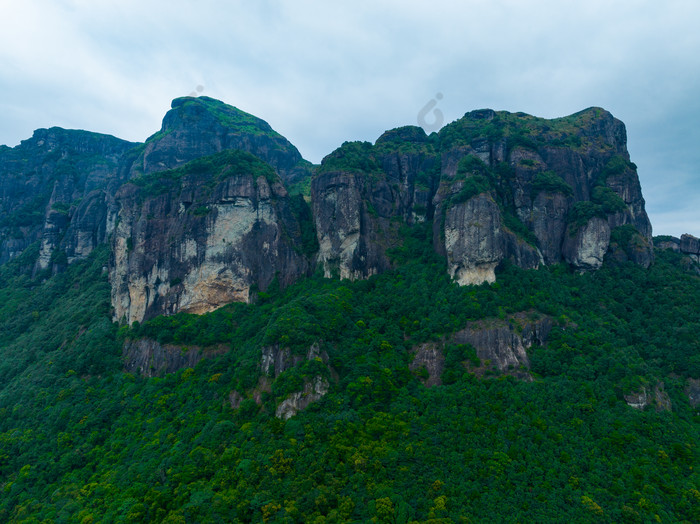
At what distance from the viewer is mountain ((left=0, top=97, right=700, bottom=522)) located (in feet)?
101

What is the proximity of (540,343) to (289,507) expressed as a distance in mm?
33328

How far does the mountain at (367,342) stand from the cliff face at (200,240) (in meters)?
0.36

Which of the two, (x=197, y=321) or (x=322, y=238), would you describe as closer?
(x=197, y=321)

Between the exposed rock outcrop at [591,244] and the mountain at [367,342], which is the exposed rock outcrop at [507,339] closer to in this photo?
the mountain at [367,342]

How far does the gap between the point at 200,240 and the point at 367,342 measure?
31.7m

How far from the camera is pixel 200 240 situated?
58.8m

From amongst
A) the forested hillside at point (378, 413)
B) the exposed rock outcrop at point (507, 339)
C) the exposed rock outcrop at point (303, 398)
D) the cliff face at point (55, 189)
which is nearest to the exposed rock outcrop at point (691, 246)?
the forested hillside at point (378, 413)

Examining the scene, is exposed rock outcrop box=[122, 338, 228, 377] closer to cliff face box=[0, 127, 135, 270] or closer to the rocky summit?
the rocky summit

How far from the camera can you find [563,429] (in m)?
34.7

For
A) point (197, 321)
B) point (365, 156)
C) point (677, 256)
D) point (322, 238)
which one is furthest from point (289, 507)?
point (677, 256)

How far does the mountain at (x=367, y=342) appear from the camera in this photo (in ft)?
101

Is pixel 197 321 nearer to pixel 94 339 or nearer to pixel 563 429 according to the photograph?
pixel 94 339

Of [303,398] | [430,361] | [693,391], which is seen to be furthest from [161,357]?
[693,391]

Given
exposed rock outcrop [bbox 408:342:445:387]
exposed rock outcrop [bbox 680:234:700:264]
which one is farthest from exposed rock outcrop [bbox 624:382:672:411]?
exposed rock outcrop [bbox 680:234:700:264]
